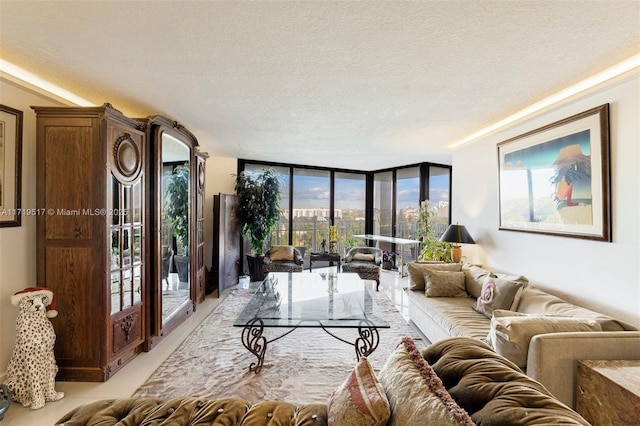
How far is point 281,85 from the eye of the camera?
2.45 m

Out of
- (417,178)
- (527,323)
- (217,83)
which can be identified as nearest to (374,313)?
(527,323)

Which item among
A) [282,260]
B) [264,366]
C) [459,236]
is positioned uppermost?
[459,236]

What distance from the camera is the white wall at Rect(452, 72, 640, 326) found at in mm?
2090

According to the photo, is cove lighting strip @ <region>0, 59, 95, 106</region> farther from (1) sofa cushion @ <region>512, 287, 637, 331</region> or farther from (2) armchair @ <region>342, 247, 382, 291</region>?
(1) sofa cushion @ <region>512, 287, 637, 331</region>

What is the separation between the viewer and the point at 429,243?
469cm

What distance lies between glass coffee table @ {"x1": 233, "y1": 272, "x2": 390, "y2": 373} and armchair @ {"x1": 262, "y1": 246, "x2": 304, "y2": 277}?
4.00 feet

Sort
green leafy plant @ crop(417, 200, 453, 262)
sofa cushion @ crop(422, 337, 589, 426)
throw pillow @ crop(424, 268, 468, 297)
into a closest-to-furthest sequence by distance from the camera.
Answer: sofa cushion @ crop(422, 337, 589, 426) → throw pillow @ crop(424, 268, 468, 297) → green leafy plant @ crop(417, 200, 453, 262)

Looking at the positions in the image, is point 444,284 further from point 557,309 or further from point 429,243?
point 429,243

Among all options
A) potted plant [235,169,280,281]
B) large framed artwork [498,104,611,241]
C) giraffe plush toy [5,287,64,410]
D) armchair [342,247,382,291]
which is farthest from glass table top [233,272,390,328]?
large framed artwork [498,104,611,241]

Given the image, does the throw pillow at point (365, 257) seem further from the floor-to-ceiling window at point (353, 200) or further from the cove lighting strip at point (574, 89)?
the cove lighting strip at point (574, 89)

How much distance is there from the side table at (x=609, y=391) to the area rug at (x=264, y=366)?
139cm

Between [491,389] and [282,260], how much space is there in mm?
4675

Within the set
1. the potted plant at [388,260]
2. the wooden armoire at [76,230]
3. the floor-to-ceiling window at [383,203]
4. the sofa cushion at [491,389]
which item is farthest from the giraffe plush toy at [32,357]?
the floor-to-ceiling window at [383,203]

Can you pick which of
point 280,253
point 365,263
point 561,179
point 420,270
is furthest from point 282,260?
point 561,179
